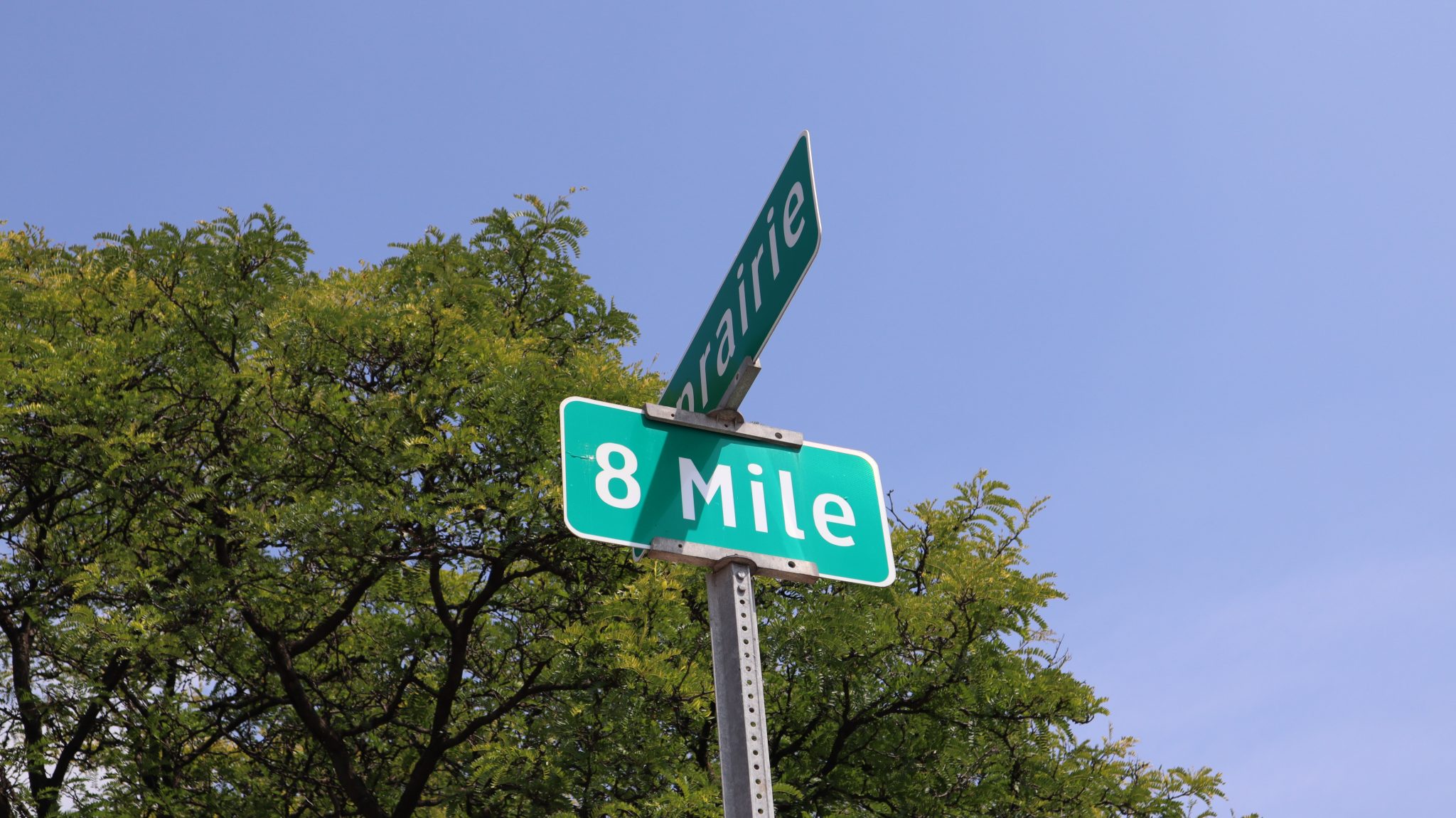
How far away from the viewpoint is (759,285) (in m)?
2.90

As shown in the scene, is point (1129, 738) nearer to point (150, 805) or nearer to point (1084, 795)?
point (1084, 795)

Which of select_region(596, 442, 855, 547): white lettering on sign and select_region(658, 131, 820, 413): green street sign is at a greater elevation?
select_region(658, 131, 820, 413): green street sign

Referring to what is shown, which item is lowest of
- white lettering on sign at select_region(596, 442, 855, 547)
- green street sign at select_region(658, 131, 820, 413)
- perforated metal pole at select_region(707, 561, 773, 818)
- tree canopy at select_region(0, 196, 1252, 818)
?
perforated metal pole at select_region(707, 561, 773, 818)

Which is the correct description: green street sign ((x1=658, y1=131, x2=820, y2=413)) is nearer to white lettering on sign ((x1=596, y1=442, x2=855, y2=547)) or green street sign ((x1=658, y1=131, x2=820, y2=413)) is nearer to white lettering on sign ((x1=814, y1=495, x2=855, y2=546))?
white lettering on sign ((x1=596, y1=442, x2=855, y2=547))

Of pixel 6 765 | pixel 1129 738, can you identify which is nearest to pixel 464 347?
pixel 6 765

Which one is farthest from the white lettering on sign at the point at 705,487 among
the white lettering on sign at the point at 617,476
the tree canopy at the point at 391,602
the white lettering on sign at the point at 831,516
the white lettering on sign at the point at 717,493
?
the tree canopy at the point at 391,602

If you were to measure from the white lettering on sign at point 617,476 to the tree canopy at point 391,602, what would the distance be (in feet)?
19.0

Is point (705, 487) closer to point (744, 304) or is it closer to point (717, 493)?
point (717, 493)

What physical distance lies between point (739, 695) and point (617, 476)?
0.62m

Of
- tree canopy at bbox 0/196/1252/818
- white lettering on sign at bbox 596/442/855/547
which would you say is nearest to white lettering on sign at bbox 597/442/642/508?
white lettering on sign at bbox 596/442/855/547

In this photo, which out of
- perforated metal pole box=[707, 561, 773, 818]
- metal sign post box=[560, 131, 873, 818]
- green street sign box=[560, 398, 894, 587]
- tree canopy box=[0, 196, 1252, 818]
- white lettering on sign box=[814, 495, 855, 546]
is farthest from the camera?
tree canopy box=[0, 196, 1252, 818]

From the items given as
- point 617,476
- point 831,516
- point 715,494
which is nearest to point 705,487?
point 715,494

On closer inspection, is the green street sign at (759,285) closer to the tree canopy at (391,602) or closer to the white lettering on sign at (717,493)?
the white lettering on sign at (717,493)

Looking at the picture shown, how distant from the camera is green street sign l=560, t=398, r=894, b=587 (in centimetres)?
285
